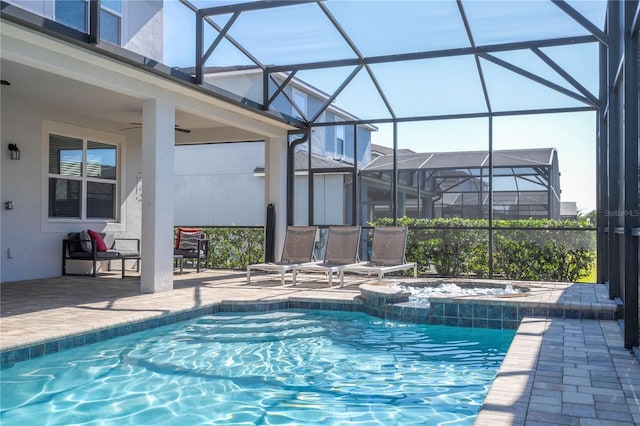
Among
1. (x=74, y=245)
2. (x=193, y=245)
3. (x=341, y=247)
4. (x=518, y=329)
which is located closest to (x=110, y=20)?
(x=74, y=245)

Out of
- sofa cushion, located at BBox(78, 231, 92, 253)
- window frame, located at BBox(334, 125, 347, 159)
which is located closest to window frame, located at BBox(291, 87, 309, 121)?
window frame, located at BBox(334, 125, 347, 159)

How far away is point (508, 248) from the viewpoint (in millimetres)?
10406

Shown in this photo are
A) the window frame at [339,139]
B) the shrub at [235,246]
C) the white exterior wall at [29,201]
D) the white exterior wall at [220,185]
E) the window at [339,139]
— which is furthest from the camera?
the white exterior wall at [220,185]

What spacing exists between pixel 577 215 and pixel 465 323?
534 centimetres

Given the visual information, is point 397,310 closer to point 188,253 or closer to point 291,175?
point 291,175

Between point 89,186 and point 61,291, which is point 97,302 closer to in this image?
point 61,291

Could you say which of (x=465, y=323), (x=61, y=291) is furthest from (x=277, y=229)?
(x=465, y=323)

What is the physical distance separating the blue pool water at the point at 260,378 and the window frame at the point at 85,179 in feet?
16.4

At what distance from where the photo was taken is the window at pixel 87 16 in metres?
8.34

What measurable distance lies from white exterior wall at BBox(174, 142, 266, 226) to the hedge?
25.8 feet

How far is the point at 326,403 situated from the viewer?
4.02m

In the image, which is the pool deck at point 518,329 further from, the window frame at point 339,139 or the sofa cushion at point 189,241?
the window frame at point 339,139

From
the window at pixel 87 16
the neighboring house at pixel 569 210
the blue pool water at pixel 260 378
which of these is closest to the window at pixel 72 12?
the window at pixel 87 16

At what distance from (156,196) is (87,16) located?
2612 millimetres
